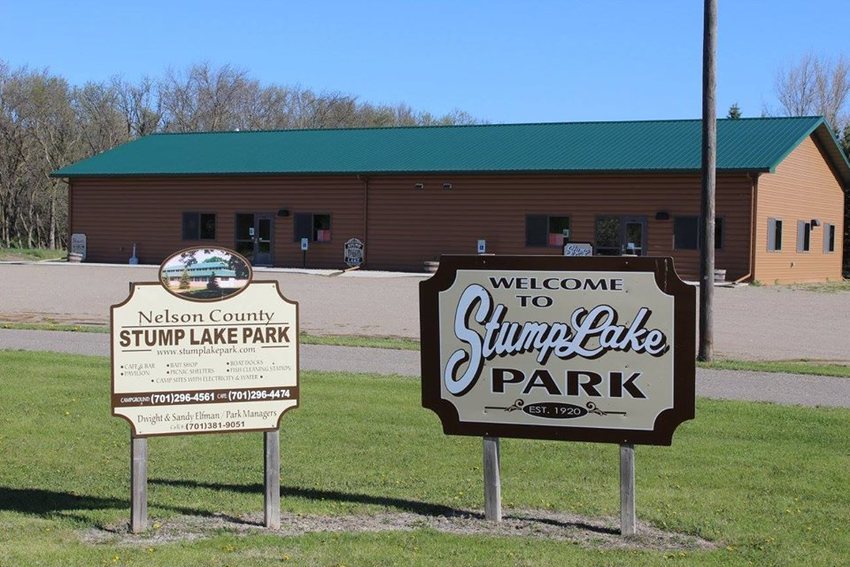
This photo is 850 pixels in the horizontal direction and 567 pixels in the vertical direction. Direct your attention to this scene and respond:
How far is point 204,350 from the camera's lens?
21.2ft

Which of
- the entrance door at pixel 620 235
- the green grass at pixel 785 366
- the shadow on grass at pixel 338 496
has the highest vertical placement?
the entrance door at pixel 620 235

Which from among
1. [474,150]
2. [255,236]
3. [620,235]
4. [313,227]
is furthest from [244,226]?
[620,235]

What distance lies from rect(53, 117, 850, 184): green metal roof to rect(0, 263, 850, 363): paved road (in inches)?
179

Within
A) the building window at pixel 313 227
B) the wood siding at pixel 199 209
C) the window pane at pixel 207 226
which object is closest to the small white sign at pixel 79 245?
the wood siding at pixel 199 209

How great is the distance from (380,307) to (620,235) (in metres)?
14.1

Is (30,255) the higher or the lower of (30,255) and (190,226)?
the lower

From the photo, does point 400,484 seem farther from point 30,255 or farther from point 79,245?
point 30,255

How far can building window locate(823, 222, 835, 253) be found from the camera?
42469mm

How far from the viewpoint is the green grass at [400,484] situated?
19.7ft

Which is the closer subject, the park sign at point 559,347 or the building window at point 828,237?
the park sign at point 559,347

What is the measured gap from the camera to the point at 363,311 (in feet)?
76.7

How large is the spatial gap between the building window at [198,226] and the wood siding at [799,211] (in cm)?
1955

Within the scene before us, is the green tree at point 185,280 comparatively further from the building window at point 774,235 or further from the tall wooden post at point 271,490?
the building window at point 774,235

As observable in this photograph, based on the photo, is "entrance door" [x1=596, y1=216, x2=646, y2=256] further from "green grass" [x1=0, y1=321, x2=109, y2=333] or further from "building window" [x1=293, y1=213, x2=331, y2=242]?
"green grass" [x1=0, y1=321, x2=109, y2=333]
